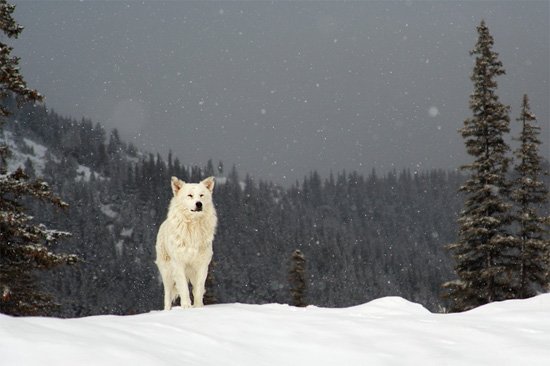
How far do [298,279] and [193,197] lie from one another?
1224 inches

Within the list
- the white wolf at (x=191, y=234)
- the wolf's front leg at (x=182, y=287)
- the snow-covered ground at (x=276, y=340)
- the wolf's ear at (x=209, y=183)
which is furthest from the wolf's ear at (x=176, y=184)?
the snow-covered ground at (x=276, y=340)

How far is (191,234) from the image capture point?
11.0 meters

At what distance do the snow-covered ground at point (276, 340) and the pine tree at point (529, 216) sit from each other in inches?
687

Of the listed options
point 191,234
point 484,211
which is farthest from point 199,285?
point 484,211

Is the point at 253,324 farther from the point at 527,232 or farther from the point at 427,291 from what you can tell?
the point at 427,291

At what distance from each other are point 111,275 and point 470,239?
161759mm

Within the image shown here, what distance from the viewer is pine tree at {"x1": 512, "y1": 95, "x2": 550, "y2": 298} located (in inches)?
933

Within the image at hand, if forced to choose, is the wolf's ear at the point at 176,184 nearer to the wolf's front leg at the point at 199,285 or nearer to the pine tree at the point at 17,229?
the wolf's front leg at the point at 199,285

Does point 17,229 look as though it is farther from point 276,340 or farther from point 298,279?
point 298,279

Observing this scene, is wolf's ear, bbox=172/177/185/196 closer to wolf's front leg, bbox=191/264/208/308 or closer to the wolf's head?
the wolf's head

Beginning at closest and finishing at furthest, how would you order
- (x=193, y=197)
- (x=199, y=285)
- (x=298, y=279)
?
(x=193, y=197) < (x=199, y=285) < (x=298, y=279)

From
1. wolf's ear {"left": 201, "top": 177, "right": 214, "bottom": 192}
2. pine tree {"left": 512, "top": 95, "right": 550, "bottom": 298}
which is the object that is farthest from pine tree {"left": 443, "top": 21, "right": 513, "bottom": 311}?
wolf's ear {"left": 201, "top": 177, "right": 214, "bottom": 192}

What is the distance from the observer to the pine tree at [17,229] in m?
13.4

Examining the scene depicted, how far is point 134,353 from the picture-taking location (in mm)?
4355
